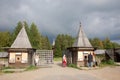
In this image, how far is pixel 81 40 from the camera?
29766mm

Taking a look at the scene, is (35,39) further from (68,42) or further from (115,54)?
(115,54)

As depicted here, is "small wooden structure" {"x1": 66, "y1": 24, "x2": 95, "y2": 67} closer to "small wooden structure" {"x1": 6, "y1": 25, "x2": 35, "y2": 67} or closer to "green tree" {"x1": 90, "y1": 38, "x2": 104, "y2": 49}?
"small wooden structure" {"x1": 6, "y1": 25, "x2": 35, "y2": 67}

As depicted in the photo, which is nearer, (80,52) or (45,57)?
(80,52)

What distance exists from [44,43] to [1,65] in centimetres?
6338

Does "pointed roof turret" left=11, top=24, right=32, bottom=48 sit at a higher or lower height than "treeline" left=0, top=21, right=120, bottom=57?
lower

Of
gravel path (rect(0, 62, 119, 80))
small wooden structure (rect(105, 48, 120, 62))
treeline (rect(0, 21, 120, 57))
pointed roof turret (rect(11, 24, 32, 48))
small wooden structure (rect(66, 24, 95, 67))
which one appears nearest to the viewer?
gravel path (rect(0, 62, 119, 80))

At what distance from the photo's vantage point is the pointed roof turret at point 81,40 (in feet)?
95.2

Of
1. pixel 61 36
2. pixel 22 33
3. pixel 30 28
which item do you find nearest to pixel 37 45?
pixel 30 28

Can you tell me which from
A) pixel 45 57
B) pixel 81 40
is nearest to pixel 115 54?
pixel 81 40

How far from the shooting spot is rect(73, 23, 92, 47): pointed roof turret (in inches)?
1143

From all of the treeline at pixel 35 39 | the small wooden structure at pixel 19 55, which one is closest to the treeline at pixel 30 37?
the treeline at pixel 35 39

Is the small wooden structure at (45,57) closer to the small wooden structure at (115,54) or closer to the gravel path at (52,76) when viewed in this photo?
the gravel path at (52,76)

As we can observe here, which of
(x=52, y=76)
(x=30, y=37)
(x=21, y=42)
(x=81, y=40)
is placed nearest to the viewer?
(x=52, y=76)

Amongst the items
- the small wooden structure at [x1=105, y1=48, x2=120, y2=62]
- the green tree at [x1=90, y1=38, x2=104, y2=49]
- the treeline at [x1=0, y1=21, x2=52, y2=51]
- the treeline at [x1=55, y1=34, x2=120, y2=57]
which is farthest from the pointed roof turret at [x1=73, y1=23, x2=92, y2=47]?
the green tree at [x1=90, y1=38, x2=104, y2=49]
